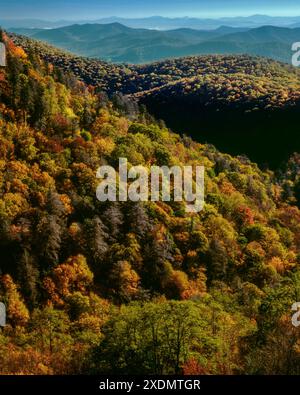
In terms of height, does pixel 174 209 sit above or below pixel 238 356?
above

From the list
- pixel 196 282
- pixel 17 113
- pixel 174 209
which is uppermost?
pixel 17 113

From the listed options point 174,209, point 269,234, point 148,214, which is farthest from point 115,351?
point 269,234

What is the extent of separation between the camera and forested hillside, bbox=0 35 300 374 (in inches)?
2756

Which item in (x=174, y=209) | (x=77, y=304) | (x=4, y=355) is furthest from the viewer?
(x=174, y=209)

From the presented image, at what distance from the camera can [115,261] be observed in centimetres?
11388

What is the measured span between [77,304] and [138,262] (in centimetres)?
2061

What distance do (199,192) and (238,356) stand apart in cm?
7973

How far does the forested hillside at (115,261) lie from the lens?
7000cm

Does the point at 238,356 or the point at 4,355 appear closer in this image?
the point at 238,356
